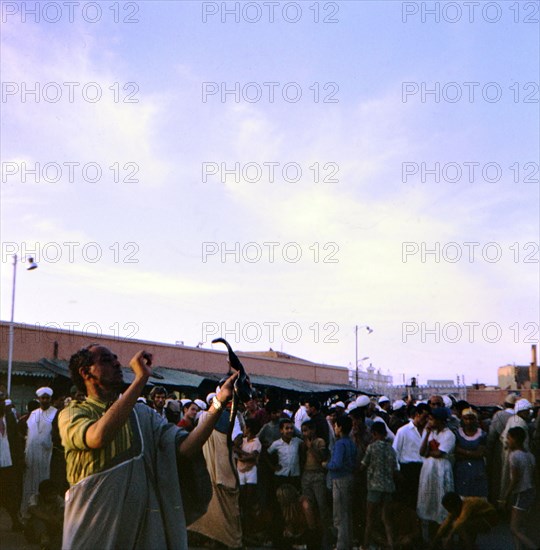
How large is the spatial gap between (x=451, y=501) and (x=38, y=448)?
6177 mm

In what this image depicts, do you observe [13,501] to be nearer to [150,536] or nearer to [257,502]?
[257,502]

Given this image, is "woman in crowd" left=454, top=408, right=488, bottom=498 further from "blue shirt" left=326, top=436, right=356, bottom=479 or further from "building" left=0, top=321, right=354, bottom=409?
"building" left=0, top=321, right=354, bottom=409

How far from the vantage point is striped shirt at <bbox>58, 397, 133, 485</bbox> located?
3.75 m

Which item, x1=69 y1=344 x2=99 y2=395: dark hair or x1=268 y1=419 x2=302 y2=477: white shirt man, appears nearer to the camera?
x1=69 y1=344 x2=99 y2=395: dark hair

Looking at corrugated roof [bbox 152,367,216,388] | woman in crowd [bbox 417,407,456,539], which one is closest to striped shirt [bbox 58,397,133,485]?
woman in crowd [bbox 417,407,456,539]

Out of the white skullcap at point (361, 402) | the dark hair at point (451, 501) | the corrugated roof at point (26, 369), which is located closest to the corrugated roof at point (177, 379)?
the corrugated roof at point (26, 369)

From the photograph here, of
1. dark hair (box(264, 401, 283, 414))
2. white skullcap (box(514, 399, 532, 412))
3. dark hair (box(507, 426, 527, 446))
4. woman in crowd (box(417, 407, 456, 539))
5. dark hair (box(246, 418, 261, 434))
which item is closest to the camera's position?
dark hair (box(507, 426, 527, 446))

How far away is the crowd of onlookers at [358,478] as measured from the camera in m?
9.30

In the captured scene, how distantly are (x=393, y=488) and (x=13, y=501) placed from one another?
5734 millimetres

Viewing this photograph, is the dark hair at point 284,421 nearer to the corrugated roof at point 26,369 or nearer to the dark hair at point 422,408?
the dark hair at point 422,408

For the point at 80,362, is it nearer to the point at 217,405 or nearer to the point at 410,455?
the point at 217,405

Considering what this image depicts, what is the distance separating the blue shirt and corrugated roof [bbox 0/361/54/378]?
56.8 ft

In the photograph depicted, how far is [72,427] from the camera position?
379 centimetres

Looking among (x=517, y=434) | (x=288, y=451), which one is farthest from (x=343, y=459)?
(x=517, y=434)
